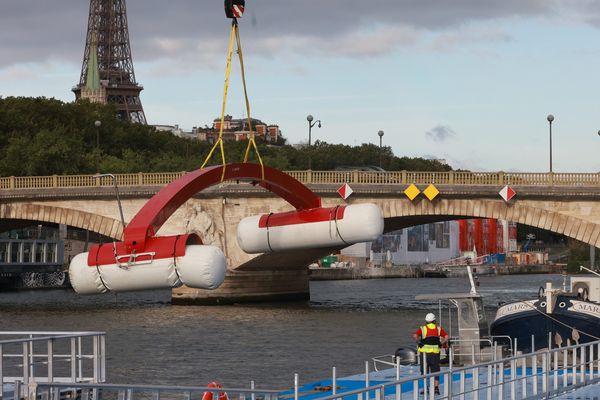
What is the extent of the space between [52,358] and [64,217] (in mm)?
60640

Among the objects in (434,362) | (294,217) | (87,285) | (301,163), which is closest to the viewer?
(87,285)

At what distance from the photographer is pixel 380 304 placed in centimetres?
8562

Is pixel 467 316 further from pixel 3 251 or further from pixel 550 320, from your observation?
pixel 3 251

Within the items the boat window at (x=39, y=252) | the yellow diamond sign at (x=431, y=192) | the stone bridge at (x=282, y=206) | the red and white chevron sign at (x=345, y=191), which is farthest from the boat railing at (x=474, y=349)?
the boat window at (x=39, y=252)

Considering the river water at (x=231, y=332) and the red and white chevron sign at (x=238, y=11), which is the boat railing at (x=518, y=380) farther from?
the river water at (x=231, y=332)

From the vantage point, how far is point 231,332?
60844 millimetres

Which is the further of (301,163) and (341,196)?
(301,163)

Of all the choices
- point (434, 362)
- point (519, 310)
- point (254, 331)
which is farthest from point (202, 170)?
point (254, 331)

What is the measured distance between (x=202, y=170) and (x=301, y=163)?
495 feet

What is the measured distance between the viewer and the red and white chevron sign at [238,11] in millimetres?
23672

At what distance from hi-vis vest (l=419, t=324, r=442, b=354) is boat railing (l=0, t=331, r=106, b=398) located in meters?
7.36

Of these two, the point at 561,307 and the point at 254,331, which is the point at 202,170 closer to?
the point at 561,307

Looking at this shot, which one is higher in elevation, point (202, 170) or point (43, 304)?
point (202, 170)

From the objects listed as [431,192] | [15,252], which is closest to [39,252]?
[15,252]
